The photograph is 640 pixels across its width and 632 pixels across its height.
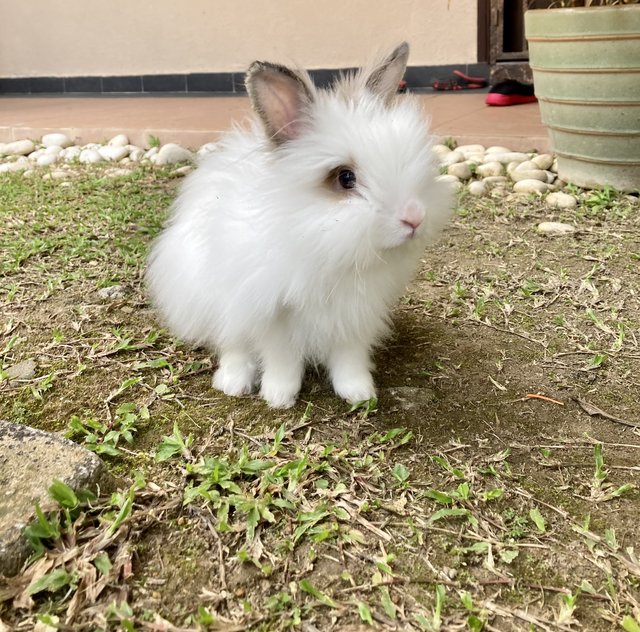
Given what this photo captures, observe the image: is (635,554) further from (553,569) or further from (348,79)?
(348,79)

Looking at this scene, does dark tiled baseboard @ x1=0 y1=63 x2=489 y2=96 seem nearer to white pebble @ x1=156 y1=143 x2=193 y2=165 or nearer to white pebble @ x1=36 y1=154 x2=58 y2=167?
white pebble @ x1=156 y1=143 x2=193 y2=165

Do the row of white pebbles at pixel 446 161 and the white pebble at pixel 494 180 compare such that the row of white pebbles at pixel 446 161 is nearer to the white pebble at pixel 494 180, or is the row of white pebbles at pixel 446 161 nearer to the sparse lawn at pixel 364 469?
the white pebble at pixel 494 180

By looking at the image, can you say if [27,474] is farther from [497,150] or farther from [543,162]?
[497,150]

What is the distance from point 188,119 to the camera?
654 cm

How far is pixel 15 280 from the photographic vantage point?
318 cm

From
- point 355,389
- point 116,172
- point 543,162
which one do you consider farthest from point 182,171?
point 355,389

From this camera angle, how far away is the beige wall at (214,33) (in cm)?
720

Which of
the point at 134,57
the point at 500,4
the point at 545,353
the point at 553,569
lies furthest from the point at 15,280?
the point at 134,57

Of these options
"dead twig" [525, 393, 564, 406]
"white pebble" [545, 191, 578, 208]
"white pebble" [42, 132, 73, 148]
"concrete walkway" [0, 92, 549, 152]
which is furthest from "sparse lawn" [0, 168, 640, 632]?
"white pebble" [42, 132, 73, 148]

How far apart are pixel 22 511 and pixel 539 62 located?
3856 millimetres

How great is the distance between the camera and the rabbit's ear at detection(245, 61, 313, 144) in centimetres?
174

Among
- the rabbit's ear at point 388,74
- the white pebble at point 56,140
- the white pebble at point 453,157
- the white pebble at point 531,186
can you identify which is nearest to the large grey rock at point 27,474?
the rabbit's ear at point 388,74

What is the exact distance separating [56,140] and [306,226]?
5.08 meters

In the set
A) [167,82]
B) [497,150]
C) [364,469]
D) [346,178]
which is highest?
[346,178]
